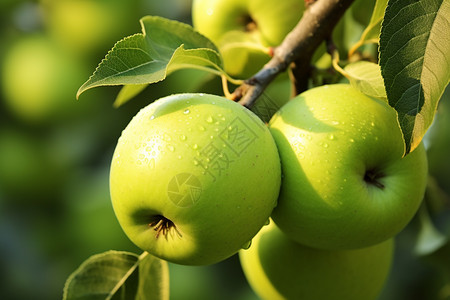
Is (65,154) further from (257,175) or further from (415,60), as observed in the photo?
(415,60)

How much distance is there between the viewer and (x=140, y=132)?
72 centimetres

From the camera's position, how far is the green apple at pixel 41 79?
2021 millimetres

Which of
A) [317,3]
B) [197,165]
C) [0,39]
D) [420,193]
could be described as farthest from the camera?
[0,39]

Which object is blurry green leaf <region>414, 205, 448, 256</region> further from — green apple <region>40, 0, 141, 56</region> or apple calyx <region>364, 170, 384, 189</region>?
green apple <region>40, 0, 141, 56</region>

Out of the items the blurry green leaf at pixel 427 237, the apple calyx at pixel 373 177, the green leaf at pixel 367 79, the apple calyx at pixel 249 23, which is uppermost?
the apple calyx at pixel 249 23

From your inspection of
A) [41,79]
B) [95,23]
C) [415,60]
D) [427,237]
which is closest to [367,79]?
[415,60]

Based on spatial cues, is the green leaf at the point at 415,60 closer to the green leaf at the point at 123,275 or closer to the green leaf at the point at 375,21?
the green leaf at the point at 375,21

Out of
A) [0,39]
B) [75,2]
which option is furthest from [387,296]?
[0,39]

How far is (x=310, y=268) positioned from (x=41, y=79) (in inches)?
55.7

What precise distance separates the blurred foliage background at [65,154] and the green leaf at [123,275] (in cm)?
91

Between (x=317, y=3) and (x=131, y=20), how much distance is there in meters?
1.17

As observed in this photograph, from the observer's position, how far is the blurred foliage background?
1955 millimetres

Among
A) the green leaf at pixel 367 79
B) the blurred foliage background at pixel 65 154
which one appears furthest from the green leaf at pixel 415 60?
the blurred foliage background at pixel 65 154

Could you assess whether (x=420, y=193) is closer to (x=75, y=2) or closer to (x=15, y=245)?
(x=75, y=2)
